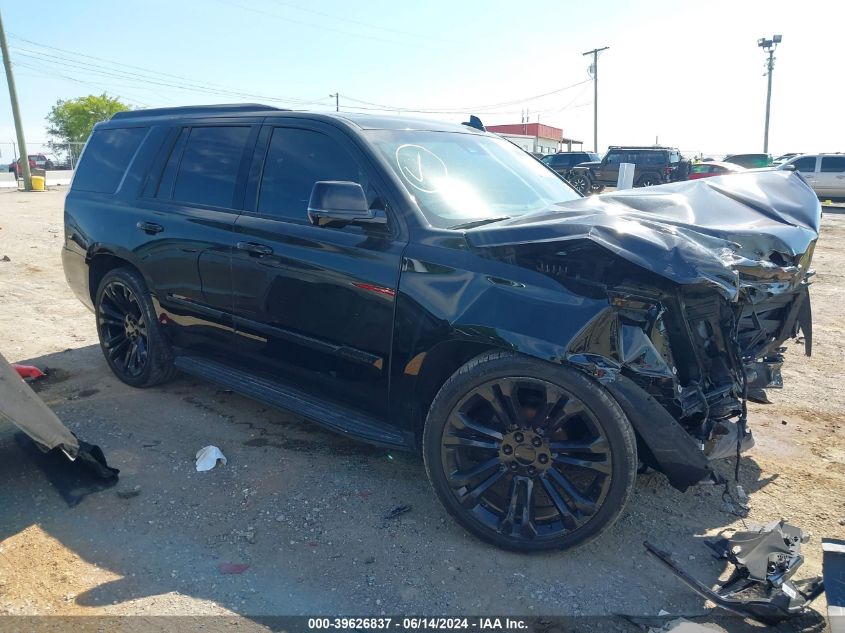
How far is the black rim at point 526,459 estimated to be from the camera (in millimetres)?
2725

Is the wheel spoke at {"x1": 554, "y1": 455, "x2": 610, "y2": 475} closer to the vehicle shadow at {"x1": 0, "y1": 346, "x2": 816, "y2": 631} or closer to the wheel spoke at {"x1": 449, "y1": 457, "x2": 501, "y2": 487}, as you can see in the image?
the wheel spoke at {"x1": 449, "y1": 457, "x2": 501, "y2": 487}

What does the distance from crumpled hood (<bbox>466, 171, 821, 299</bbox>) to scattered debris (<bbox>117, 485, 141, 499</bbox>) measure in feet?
7.19

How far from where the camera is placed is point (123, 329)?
488 cm

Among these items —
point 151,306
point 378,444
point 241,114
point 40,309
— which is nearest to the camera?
point 378,444

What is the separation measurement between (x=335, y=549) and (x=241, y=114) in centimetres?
271

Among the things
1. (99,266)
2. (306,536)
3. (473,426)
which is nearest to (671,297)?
(473,426)

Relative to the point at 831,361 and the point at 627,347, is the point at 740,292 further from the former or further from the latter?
the point at 831,361

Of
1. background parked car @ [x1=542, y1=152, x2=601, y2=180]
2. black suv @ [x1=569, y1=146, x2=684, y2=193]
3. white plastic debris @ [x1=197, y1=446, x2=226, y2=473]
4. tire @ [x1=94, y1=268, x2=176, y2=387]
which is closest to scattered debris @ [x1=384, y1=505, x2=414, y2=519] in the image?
white plastic debris @ [x1=197, y1=446, x2=226, y2=473]

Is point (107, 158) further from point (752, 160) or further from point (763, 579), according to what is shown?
point (752, 160)

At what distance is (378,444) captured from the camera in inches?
128

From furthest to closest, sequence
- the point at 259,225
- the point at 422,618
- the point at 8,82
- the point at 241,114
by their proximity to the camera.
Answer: the point at 8,82, the point at 241,114, the point at 259,225, the point at 422,618

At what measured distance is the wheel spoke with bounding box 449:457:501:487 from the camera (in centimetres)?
292

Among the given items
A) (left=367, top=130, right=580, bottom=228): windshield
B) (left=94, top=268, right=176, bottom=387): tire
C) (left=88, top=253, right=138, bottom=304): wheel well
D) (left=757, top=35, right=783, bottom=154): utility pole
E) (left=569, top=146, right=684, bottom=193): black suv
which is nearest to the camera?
(left=367, top=130, right=580, bottom=228): windshield

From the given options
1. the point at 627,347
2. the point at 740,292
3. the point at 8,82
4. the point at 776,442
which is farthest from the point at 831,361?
the point at 8,82
